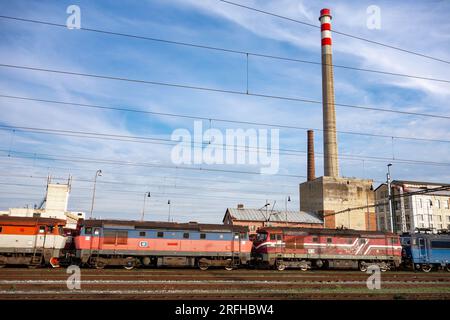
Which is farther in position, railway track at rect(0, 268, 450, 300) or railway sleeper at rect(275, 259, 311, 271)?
railway sleeper at rect(275, 259, 311, 271)

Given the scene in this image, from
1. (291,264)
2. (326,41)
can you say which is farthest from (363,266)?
(326,41)

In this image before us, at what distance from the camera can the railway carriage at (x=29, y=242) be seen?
82.7ft

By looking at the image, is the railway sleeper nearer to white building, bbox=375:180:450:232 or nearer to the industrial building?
the industrial building

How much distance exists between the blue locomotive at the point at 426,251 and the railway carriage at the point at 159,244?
15463mm

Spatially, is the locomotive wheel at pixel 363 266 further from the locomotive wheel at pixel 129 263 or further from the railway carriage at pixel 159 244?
the locomotive wheel at pixel 129 263

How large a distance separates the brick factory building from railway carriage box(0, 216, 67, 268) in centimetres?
3462

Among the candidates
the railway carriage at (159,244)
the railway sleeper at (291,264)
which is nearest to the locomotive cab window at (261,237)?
the railway carriage at (159,244)

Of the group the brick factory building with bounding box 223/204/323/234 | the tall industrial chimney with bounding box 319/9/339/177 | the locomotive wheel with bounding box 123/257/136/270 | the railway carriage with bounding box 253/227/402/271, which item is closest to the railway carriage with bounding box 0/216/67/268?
the locomotive wheel with bounding box 123/257/136/270

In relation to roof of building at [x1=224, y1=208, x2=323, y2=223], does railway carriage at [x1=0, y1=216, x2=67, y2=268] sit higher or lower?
lower

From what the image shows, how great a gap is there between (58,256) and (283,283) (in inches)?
665

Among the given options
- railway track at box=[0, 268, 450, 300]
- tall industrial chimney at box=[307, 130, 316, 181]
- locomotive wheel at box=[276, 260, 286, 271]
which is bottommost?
railway track at box=[0, 268, 450, 300]

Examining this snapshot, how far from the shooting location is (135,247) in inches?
1060

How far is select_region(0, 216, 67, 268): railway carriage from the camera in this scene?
82.7ft
